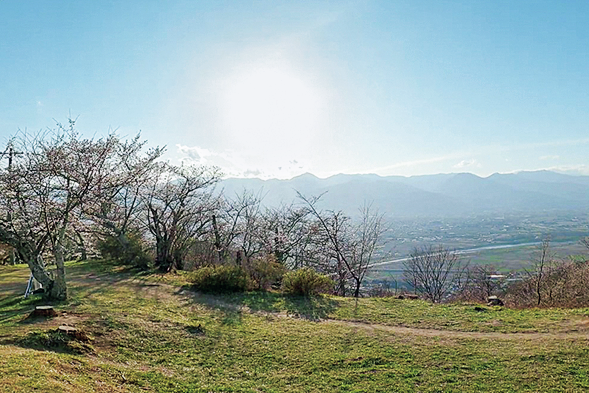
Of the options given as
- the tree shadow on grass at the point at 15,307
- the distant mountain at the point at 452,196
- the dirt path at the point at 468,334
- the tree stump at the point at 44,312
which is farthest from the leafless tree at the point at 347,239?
the distant mountain at the point at 452,196

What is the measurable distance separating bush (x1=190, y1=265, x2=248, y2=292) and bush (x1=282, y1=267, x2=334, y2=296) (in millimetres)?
1525

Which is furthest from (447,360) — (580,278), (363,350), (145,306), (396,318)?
(580,278)

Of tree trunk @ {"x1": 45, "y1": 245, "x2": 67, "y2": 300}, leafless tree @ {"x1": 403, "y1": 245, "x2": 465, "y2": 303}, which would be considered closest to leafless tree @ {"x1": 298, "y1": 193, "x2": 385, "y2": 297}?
leafless tree @ {"x1": 403, "y1": 245, "x2": 465, "y2": 303}

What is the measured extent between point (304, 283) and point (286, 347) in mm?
4831

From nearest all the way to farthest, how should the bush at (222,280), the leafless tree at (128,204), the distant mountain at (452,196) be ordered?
the bush at (222,280) < the leafless tree at (128,204) < the distant mountain at (452,196)

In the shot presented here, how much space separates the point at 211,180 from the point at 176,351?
14.4 meters

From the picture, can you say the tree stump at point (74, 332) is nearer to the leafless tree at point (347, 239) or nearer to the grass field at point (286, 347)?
the grass field at point (286, 347)

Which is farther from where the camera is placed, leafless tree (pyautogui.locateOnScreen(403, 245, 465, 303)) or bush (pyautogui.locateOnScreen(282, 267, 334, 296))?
leafless tree (pyautogui.locateOnScreen(403, 245, 465, 303))

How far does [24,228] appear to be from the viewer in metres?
10.0

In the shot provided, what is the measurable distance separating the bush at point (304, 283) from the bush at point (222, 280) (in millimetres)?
1525

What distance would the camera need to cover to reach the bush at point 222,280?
13.0 meters

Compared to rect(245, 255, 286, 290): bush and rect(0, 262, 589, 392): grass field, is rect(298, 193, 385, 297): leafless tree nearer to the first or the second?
rect(245, 255, 286, 290): bush

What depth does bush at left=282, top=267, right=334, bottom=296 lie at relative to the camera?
12883 millimetres

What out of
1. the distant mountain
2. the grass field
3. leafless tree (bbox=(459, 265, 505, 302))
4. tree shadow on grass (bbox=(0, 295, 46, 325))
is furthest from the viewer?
the distant mountain
